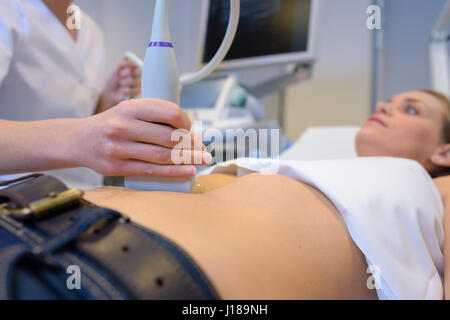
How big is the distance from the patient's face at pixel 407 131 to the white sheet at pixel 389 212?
16.3 inches

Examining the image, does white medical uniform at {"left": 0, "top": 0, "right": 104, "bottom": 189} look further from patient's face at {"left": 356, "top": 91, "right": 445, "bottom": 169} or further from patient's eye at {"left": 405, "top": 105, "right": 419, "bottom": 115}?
patient's eye at {"left": 405, "top": 105, "right": 419, "bottom": 115}

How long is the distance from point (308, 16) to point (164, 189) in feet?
4.39

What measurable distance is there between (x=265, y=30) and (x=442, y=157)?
0.97 m

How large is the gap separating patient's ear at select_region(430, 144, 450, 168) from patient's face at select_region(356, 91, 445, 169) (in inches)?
0.9

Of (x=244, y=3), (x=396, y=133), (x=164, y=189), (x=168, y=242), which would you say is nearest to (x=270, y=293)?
(x=168, y=242)

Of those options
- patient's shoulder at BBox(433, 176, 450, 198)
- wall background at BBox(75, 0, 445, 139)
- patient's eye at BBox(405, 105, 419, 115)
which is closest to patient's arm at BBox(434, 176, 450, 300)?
patient's shoulder at BBox(433, 176, 450, 198)

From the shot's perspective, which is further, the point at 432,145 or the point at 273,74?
the point at 273,74

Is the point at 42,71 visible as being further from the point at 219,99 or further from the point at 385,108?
the point at 385,108

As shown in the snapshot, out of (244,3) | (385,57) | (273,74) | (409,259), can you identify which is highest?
(244,3)

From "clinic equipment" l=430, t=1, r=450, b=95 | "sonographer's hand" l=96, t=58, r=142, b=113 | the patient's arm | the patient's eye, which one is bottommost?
the patient's arm

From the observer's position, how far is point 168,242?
0.37 m

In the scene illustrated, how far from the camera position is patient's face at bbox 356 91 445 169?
1.10 meters
